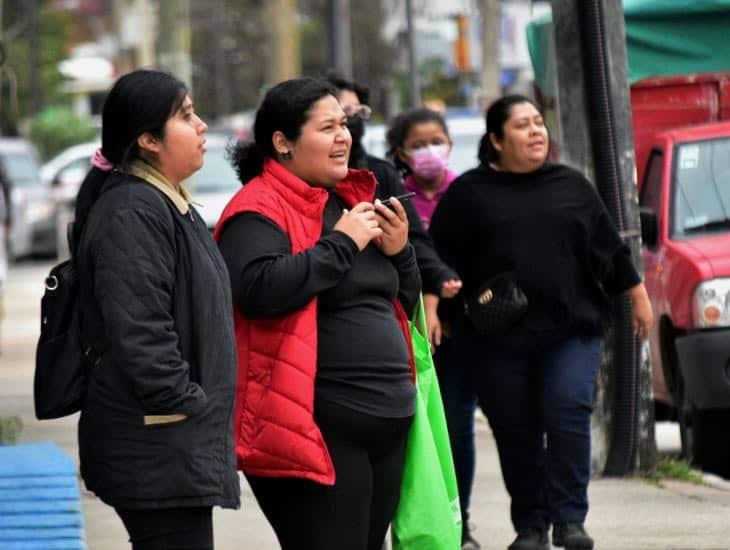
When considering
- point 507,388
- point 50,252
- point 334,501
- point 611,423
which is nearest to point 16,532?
point 334,501

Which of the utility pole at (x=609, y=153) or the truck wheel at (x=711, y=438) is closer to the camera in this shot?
the utility pole at (x=609, y=153)

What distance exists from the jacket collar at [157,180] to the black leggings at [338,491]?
79 cm

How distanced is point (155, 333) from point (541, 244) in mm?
3100

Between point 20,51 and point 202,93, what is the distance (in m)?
8.05

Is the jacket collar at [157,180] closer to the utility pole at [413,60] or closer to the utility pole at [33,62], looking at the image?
the utility pole at [413,60]

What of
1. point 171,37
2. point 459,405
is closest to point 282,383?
point 459,405

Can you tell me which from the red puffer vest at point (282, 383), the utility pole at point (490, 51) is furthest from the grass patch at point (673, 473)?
the utility pole at point (490, 51)

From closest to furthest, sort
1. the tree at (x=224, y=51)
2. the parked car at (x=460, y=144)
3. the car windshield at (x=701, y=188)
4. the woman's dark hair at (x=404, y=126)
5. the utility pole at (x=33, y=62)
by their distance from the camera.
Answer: the woman's dark hair at (x=404, y=126)
the car windshield at (x=701, y=188)
the parked car at (x=460, y=144)
the utility pole at (x=33, y=62)
the tree at (x=224, y=51)

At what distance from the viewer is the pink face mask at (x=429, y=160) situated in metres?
8.11

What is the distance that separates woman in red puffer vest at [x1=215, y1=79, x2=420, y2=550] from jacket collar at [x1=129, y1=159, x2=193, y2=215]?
0.51m

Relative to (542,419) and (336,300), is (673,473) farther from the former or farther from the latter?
(336,300)

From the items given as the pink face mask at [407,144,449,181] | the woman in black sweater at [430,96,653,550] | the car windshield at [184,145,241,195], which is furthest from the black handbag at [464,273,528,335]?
the car windshield at [184,145,241,195]

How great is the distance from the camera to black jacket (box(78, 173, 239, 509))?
4.42m

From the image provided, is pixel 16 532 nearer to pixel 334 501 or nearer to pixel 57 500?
pixel 57 500
